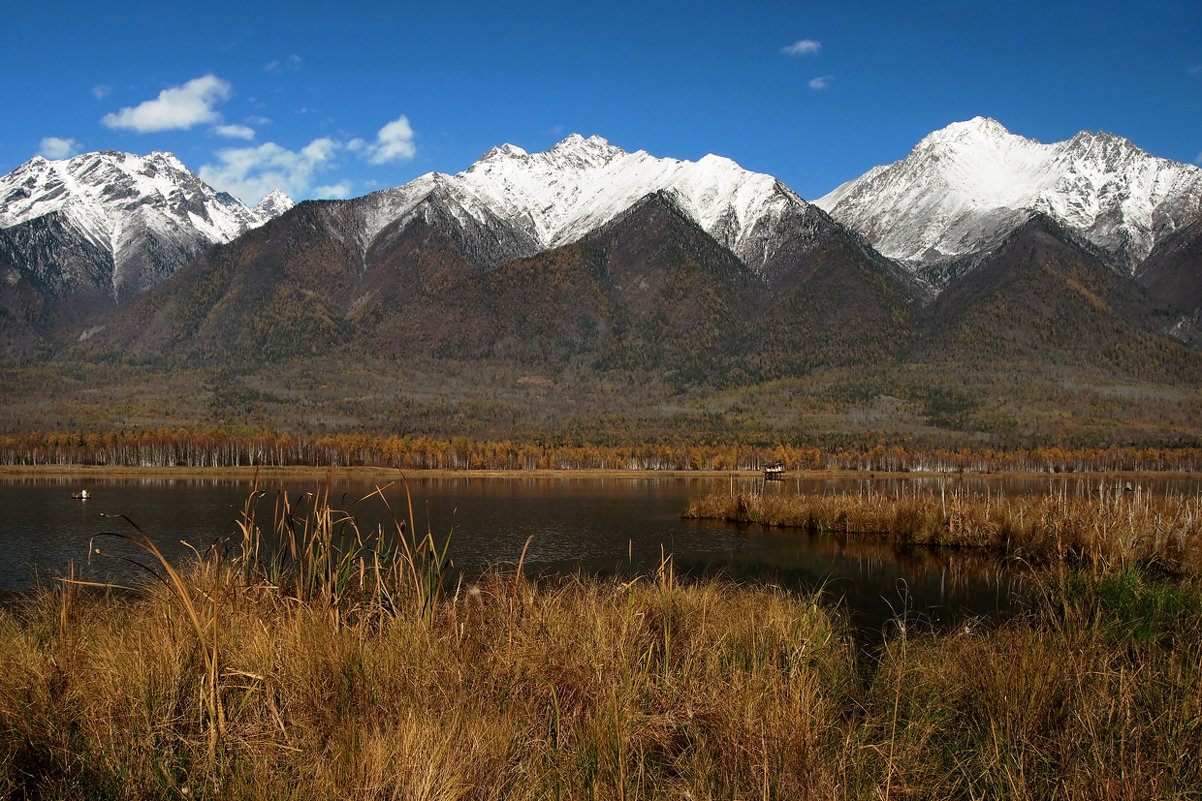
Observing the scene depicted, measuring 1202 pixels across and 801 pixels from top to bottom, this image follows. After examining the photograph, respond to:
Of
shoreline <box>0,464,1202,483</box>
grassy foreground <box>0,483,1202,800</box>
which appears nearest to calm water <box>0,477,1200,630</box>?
grassy foreground <box>0,483,1202,800</box>

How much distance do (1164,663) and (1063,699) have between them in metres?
1.88

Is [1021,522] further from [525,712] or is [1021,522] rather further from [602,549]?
[525,712]

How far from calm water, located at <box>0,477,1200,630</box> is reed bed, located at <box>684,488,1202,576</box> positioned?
1721 mm

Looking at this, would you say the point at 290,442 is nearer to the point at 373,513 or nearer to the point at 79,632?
the point at 373,513

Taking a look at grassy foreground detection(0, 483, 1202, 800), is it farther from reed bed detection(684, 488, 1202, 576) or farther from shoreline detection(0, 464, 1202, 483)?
shoreline detection(0, 464, 1202, 483)

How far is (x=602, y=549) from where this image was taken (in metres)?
33.9

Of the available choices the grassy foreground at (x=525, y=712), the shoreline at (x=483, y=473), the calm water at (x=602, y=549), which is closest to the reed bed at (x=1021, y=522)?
the calm water at (x=602, y=549)

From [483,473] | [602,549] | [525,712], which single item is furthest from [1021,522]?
[483,473]

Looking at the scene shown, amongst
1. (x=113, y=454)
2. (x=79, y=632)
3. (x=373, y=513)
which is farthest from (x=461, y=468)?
(x=79, y=632)

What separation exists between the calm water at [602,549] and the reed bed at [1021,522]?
1.72 meters

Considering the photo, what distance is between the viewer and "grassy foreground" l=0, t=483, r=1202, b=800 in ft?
17.6

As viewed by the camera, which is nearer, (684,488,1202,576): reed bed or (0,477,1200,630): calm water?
(684,488,1202,576): reed bed

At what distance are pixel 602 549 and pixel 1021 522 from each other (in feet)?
53.1

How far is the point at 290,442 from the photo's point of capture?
143500 mm
